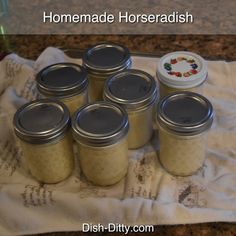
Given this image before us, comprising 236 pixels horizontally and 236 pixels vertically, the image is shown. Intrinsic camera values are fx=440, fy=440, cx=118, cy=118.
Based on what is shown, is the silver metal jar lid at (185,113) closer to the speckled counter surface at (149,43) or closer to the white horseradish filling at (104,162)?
the white horseradish filling at (104,162)

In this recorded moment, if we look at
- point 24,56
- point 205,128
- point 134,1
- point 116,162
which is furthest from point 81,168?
point 134,1

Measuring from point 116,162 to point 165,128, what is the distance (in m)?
0.09

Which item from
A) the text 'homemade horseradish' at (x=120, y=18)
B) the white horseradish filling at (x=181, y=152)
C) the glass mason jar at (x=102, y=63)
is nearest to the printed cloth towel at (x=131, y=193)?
the white horseradish filling at (x=181, y=152)

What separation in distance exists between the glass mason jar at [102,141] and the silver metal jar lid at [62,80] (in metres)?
0.07

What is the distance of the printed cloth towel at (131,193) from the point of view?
635 mm

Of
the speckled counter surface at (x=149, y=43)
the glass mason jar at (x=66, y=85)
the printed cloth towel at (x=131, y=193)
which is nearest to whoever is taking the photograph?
the printed cloth towel at (x=131, y=193)

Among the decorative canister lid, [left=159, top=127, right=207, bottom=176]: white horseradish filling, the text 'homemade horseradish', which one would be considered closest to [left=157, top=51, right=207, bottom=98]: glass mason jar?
the decorative canister lid

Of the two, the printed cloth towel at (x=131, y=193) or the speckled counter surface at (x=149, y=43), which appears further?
the speckled counter surface at (x=149, y=43)

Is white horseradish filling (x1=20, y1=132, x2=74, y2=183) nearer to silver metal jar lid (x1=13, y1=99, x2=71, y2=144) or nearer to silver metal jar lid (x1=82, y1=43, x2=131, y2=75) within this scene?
silver metal jar lid (x1=13, y1=99, x2=71, y2=144)

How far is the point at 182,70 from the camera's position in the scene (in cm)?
79

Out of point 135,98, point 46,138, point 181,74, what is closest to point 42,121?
point 46,138

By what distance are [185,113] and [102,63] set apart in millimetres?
198

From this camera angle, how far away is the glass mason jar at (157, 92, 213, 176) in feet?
2.19

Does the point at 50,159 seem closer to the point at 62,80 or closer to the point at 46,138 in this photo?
the point at 46,138
